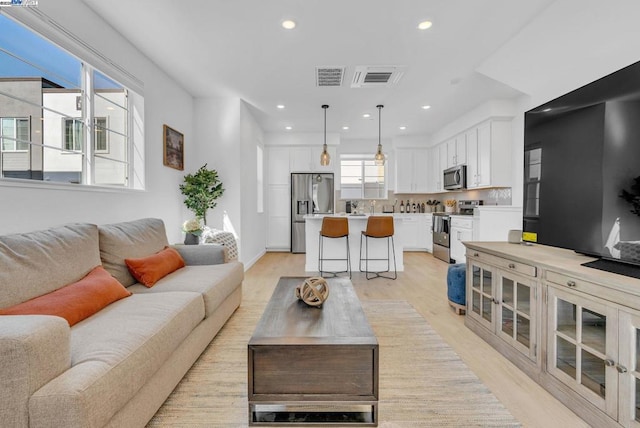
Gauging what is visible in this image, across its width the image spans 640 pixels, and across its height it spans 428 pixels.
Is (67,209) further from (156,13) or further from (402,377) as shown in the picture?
(402,377)

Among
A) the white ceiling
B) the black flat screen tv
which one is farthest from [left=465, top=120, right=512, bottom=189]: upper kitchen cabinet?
the black flat screen tv

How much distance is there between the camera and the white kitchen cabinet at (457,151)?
5.96 m

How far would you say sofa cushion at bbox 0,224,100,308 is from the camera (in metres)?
1.52

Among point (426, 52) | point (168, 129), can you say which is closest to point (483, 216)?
point (426, 52)

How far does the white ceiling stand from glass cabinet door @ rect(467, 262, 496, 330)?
2.20 m

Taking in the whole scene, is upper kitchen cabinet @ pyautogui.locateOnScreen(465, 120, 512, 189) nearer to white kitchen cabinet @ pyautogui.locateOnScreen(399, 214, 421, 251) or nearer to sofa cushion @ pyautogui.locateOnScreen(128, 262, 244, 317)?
white kitchen cabinet @ pyautogui.locateOnScreen(399, 214, 421, 251)

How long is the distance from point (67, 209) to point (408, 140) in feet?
22.1

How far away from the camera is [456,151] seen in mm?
6223

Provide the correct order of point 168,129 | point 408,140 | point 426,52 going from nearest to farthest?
1. point 426,52
2. point 168,129
3. point 408,140

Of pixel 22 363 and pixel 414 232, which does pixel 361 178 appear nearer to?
pixel 414 232

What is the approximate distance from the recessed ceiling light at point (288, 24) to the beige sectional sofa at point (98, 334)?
2262 millimetres

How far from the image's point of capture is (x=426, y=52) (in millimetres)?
3342

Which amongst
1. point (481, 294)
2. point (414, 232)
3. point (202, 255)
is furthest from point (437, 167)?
point (202, 255)

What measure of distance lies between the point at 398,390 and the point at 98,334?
1617 mm
